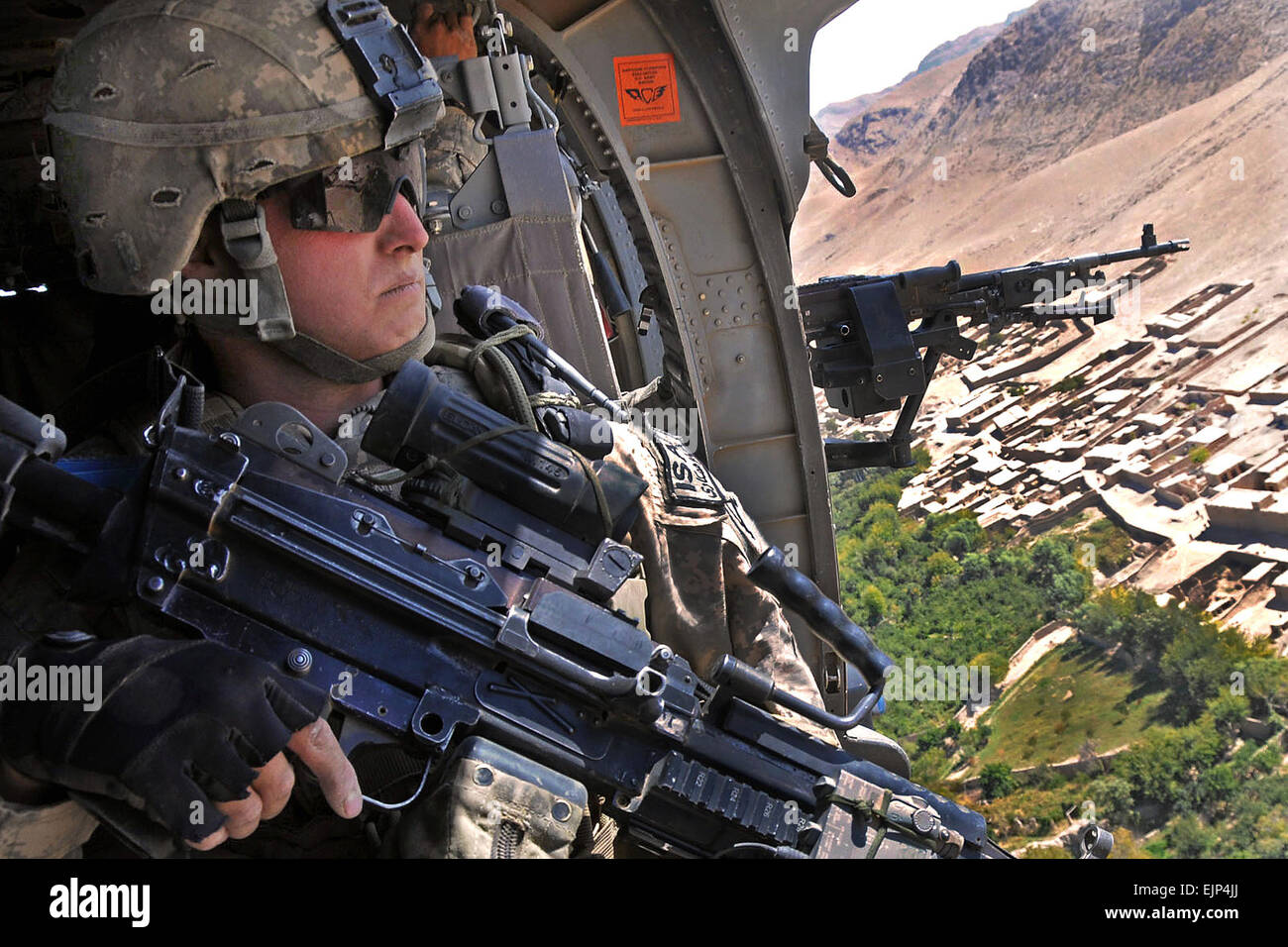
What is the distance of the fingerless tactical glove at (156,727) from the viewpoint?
67.2 inches

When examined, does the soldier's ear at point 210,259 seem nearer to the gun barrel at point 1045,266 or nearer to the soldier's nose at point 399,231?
the soldier's nose at point 399,231

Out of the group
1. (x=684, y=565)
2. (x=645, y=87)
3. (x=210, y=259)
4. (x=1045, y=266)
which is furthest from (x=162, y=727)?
(x=1045, y=266)

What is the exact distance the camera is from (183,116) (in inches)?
86.3

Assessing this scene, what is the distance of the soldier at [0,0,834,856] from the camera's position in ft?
5.96

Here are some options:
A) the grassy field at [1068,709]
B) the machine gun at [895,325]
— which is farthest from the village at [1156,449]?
the machine gun at [895,325]

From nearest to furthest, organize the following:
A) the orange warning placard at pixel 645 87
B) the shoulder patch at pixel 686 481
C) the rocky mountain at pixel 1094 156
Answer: the shoulder patch at pixel 686 481 → the orange warning placard at pixel 645 87 → the rocky mountain at pixel 1094 156

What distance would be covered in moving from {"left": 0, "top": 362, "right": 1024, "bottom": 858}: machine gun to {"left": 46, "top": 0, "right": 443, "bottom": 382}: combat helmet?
32cm

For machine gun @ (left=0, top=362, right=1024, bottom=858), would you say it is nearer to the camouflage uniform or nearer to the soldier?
the soldier

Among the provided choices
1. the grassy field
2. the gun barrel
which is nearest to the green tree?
the grassy field

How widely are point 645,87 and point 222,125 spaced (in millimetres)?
3230

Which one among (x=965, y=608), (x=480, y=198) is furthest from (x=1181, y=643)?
(x=480, y=198)

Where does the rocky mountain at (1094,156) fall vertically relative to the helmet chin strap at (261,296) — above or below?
above

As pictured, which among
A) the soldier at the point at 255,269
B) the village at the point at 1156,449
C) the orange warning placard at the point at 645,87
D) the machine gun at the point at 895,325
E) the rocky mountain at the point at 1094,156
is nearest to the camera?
the soldier at the point at 255,269
